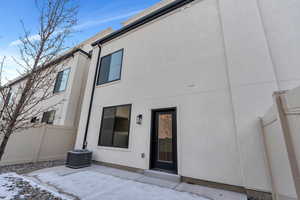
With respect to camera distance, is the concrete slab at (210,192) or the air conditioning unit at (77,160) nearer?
the concrete slab at (210,192)

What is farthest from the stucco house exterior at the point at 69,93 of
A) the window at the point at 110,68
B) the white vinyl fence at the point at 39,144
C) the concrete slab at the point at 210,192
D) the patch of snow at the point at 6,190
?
the concrete slab at the point at 210,192

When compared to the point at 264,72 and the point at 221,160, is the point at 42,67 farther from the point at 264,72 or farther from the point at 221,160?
the point at 264,72

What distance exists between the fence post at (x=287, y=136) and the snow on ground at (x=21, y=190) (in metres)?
3.92

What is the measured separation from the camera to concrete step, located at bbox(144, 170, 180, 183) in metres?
3.70

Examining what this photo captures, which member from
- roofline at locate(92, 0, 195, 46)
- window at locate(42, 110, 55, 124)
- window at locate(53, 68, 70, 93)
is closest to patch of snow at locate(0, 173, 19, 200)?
window at locate(42, 110, 55, 124)

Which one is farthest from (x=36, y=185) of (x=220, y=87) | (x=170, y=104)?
(x=220, y=87)

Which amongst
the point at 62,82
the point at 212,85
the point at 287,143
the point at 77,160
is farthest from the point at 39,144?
the point at 287,143

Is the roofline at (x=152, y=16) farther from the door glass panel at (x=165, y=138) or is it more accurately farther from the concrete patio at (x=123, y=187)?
the concrete patio at (x=123, y=187)

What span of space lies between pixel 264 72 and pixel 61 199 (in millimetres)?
5589

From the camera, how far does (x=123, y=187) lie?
10.7ft

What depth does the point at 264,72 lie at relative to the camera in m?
3.36

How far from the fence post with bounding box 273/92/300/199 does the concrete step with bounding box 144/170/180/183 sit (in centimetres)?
259

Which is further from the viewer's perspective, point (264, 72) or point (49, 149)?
point (49, 149)

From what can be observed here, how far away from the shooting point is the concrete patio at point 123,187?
9.25ft
